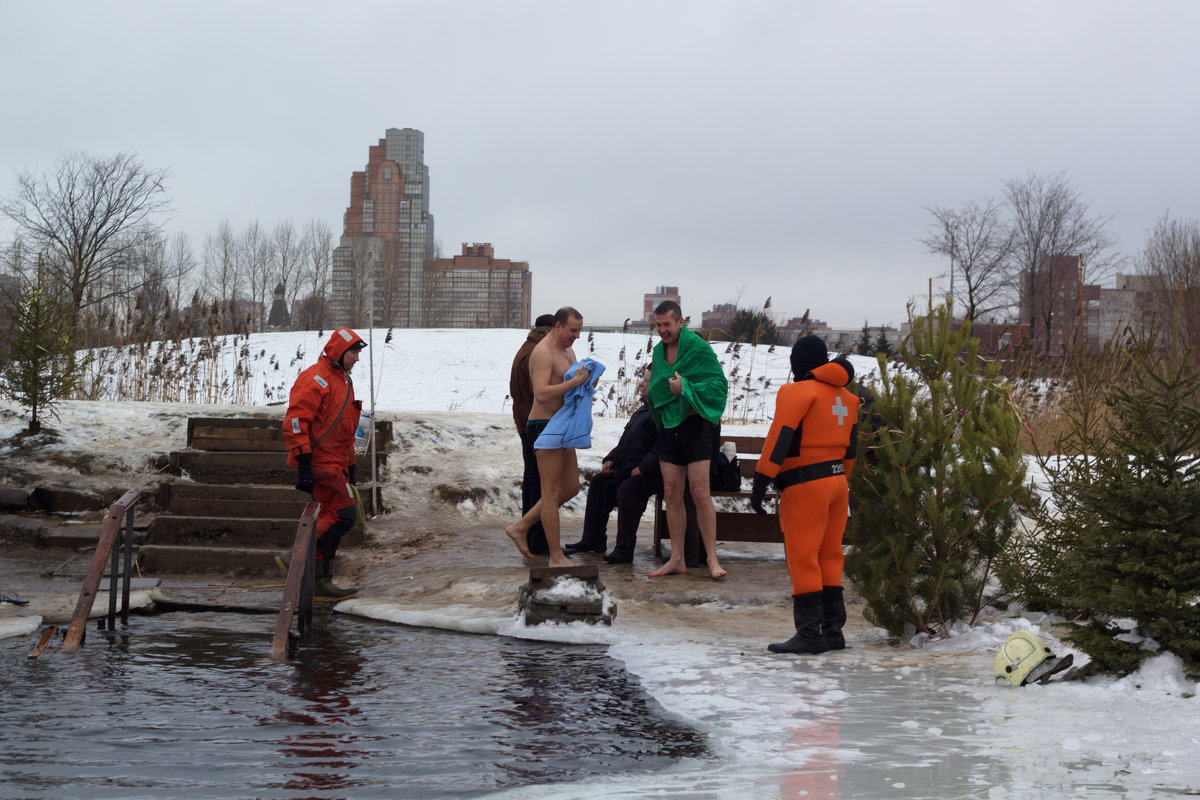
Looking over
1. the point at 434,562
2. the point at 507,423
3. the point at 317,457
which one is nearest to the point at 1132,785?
the point at 317,457

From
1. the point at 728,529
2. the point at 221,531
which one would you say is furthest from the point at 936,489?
the point at 221,531

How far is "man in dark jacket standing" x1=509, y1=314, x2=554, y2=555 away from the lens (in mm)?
8388

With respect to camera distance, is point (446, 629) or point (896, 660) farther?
point (446, 629)

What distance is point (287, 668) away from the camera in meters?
5.34

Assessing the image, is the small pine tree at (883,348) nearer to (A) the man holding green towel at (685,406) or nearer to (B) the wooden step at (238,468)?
(A) the man holding green towel at (685,406)

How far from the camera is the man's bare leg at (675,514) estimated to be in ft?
24.3

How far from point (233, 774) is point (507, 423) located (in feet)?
30.9

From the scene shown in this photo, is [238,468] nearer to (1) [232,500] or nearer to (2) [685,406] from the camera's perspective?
(1) [232,500]

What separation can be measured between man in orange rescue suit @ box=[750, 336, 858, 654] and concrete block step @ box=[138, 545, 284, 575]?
472 cm

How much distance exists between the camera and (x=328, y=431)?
23.1ft

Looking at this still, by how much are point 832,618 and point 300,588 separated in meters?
3.26

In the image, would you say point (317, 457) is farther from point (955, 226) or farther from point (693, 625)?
point (955, 226)

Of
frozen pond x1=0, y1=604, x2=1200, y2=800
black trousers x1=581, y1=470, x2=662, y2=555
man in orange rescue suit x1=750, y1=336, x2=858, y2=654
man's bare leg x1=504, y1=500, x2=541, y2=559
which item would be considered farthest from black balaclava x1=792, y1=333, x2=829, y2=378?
man's bare leg x1=504, y1=500, x2=541, y2=559

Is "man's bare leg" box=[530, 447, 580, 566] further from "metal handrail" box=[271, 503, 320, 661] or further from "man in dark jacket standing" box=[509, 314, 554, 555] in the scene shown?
"metal handrail" box=[271, 503, 320, 661]
